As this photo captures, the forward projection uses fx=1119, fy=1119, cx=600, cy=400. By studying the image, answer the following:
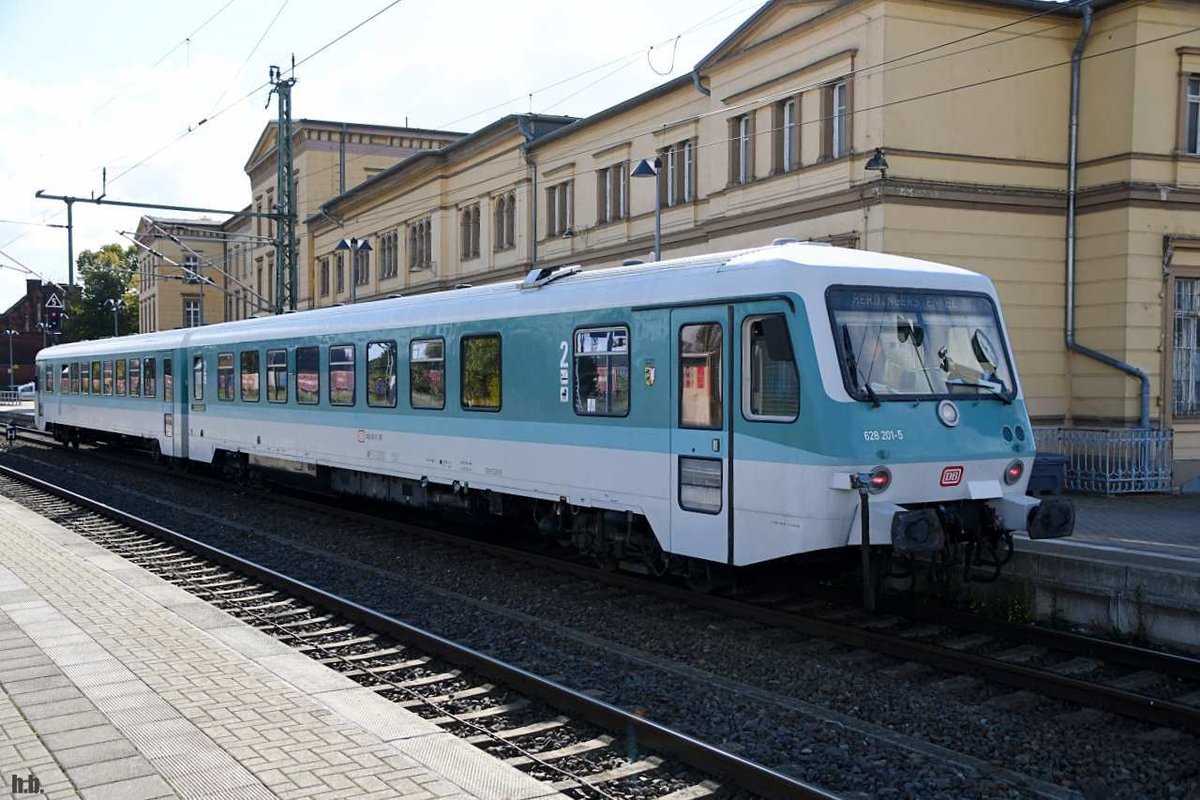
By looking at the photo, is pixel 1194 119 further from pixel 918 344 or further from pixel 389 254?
pixel 389 254

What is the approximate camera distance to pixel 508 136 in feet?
108

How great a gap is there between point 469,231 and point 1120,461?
903 inches

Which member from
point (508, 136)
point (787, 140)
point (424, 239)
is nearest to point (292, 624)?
point (787, 140)

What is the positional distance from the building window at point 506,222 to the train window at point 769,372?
25.0 meters

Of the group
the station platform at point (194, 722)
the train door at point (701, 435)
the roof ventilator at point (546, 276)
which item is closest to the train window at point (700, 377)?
the train door at point (701, 435)

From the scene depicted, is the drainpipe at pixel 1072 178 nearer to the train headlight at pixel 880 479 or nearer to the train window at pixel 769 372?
the train headlight at pixel 880 479

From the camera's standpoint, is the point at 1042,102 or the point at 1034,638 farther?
the point at 1042,102

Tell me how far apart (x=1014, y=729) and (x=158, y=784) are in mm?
4737

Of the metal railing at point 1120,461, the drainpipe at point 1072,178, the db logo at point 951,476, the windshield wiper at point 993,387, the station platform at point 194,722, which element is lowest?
the station platform at point 194,722

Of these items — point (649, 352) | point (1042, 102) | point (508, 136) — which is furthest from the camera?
point (508, 136)

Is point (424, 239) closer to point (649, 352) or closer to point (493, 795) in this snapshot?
point (649, 352)

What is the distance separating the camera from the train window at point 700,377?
9.06m

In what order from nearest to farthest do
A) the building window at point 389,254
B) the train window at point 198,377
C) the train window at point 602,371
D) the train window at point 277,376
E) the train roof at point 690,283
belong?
the train roof at point 690,283 → the train window at point 602,371 → the train window at point 277,376 → the train window at point 198,377 → the building window at point 389,254

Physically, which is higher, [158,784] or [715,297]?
[715,297]
